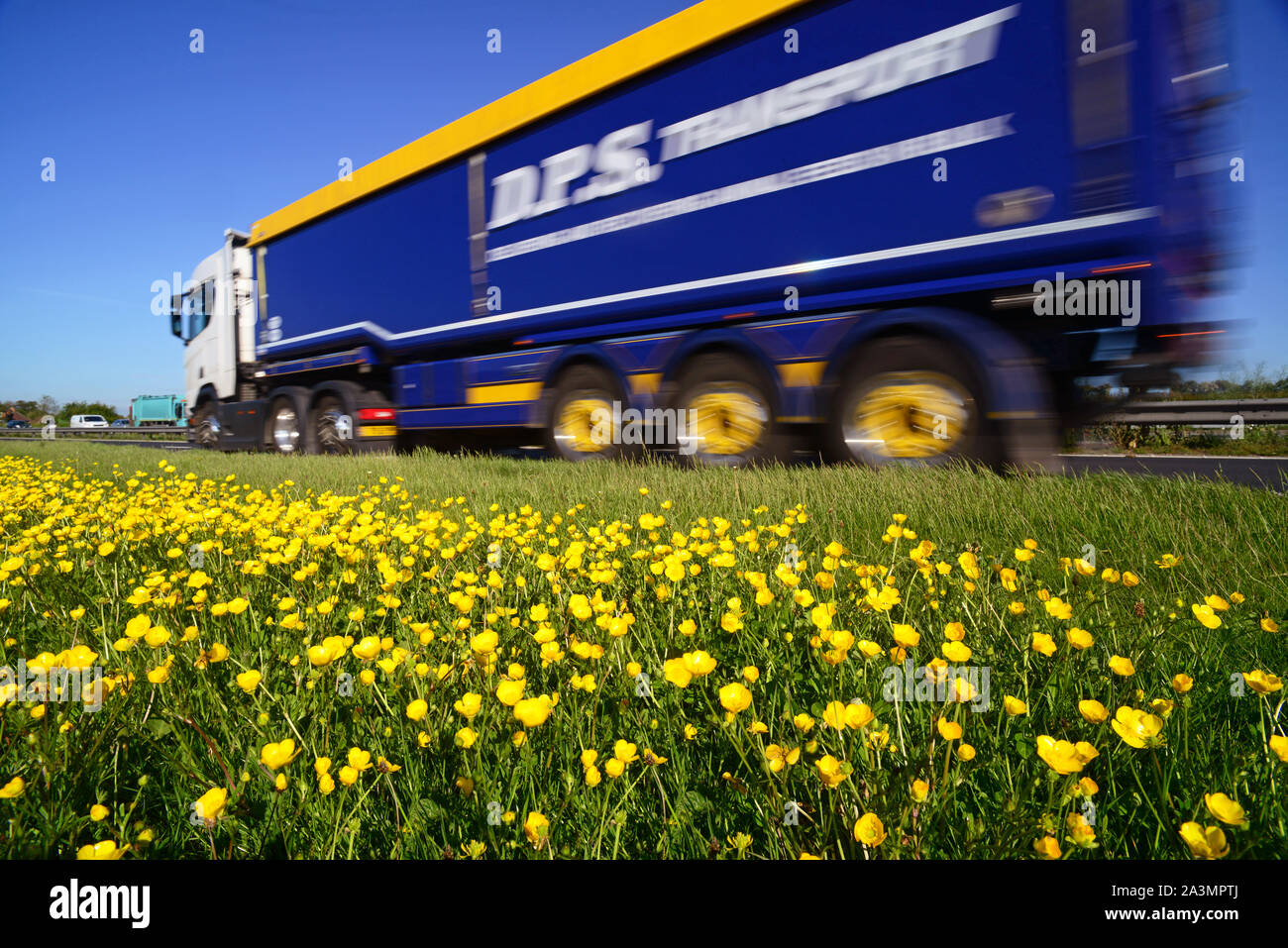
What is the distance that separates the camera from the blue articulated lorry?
3912mm

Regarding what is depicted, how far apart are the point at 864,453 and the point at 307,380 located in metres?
9.20

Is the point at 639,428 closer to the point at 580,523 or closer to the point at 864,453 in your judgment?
the point at 864,453

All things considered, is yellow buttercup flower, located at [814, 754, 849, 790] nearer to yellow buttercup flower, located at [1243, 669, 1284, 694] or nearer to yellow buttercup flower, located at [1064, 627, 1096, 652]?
yellow buttercup flower, located at [1064, 627, 1096, 652]

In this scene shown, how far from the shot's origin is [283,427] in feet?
35.6

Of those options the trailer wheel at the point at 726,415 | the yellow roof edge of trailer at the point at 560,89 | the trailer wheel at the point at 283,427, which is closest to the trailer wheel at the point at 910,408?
the trailer wheel at the point at 726,415

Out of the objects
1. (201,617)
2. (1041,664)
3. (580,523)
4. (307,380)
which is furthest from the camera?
(307,380)

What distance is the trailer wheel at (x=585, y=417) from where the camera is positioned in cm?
651

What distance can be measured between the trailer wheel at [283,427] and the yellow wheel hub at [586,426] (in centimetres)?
588

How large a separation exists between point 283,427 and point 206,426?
11.8 feet

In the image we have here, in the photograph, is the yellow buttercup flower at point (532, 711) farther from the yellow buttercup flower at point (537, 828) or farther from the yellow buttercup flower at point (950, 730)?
the yellow buttercup flower at point (950, 730)

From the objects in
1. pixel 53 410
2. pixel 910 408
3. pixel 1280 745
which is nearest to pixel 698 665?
pixel 1280 745

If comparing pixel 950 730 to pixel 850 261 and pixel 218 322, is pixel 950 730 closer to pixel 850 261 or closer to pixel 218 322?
pixel 850 261
